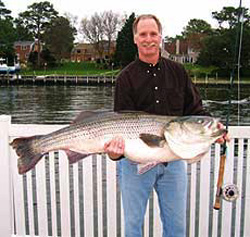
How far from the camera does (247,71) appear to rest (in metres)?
61.7

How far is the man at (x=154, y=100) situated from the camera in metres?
2.94

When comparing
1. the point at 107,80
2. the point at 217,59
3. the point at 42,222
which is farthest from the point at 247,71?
the point at 42,222

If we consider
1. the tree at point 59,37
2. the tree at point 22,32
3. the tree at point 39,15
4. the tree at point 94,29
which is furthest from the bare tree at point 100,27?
the tree at point 22,32

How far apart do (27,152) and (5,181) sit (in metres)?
0.97

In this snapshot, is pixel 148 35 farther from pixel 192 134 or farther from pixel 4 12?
pixel 4 12

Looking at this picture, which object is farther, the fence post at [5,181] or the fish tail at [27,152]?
the fence post at [5,181]

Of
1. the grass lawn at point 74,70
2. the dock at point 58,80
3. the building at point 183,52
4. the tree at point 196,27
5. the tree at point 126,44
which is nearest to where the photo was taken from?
the dock at point 58,80

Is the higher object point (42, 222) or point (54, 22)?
point (54, 22)

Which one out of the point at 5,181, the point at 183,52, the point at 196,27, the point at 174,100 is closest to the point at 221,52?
the point at 196,27

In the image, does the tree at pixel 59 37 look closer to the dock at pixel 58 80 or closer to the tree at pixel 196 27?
the dock at pixel 58 80

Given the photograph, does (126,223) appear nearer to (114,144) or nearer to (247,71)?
(114,144)

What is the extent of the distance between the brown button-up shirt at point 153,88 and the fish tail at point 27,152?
65cm

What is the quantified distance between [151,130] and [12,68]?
71701 mm

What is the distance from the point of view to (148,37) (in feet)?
9.32
